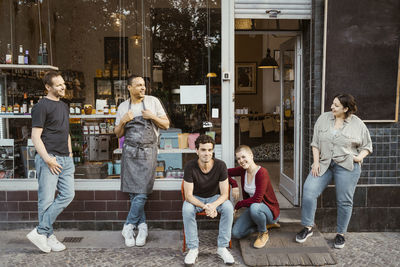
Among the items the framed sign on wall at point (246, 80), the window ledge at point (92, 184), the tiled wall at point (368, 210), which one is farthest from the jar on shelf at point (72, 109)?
the framed sign on wall at point (246, 80)

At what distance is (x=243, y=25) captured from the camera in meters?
5.35

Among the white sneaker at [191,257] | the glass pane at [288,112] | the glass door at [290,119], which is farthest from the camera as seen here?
the glass pane at [288,112]

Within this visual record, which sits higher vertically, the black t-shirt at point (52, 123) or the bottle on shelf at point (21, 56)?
the bottle on shelf at point (21, 56)

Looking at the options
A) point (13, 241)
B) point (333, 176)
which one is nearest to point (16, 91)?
point (13, 241)

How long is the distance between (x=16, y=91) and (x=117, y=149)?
168 centimetres

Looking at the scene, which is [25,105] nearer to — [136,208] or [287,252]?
[136,208]

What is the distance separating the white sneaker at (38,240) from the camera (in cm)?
395

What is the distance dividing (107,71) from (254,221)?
3.17 meters

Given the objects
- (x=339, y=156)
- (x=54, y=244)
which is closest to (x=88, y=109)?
(x=54, y=244)

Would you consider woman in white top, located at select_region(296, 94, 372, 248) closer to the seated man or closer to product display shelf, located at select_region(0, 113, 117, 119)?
the seated man

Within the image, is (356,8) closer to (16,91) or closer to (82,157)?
(82,157)

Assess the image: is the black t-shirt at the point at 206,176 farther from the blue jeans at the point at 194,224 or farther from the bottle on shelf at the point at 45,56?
the bottle on shelf at the point at 45,56

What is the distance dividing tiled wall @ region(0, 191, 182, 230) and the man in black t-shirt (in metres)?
0.71

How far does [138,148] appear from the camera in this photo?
13.9 ft
